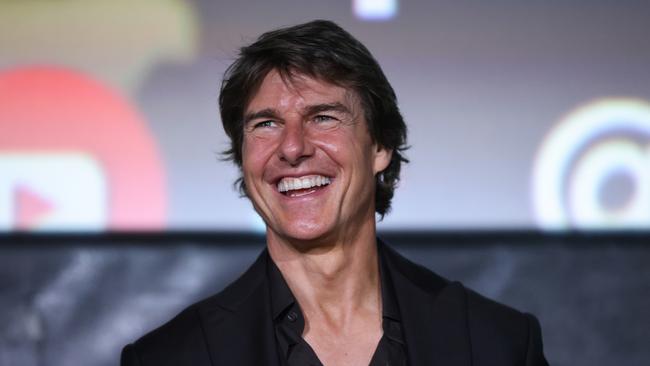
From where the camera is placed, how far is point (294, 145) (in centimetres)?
200

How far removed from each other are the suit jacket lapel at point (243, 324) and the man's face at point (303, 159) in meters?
0.11

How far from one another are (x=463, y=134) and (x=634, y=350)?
2.48ft

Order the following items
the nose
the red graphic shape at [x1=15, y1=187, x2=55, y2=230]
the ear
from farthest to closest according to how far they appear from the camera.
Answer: the red graphic shape at [x1=15, y1=187, x2=55, y2=230], the ear, the nose

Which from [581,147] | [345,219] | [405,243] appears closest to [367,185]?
[345,219]

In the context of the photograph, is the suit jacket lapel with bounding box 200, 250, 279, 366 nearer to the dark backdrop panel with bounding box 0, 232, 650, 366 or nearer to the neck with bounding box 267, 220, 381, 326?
the neck with bounding box 267, 220, 381, 326

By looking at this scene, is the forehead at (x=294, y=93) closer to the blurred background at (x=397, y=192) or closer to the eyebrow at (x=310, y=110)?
the eyebrow at (x=310, y=110)

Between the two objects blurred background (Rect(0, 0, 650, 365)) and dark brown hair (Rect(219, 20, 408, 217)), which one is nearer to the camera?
dark brown hair (Rect(219, 20, 408, 217))

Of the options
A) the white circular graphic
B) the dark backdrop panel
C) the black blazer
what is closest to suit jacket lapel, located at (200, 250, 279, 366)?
the black blazer

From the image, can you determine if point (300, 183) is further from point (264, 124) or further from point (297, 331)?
point (297, 331)

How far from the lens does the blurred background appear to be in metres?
3.13

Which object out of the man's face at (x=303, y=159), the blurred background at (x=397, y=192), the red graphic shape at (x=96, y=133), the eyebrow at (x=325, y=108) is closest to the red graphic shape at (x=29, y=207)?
the blurred background at (x=397, y=192)

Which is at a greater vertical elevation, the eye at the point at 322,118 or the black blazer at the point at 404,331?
the eye at the point at 322,118

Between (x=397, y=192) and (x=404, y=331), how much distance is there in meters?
1.10

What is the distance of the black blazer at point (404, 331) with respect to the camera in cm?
201
